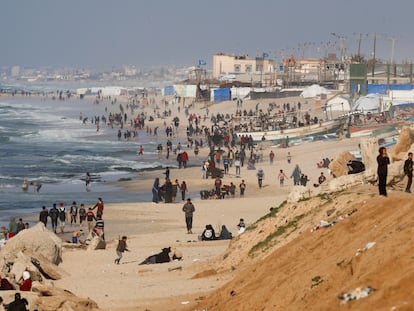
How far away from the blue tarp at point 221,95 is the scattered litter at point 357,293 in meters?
84.0

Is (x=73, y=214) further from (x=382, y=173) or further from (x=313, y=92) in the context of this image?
(x=313, y=92)

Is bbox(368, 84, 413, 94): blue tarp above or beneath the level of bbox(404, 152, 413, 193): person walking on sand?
beneath

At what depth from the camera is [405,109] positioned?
173 feet

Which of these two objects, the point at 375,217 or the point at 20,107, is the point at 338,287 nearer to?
the point at 375,217

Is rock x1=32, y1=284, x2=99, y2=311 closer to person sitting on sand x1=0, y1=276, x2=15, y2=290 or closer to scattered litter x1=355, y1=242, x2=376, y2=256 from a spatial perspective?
person sitting on sand x1=0, y1=276, x2=15, y2=290

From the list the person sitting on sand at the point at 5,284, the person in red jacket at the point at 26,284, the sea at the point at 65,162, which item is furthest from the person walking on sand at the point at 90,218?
the person sitting on sand at the point at 5,284

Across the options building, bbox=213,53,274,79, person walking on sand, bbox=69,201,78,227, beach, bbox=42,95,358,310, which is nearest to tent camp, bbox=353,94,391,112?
beach, bbox=42,95,358,310

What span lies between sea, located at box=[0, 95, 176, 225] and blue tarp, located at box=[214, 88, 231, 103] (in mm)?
12046

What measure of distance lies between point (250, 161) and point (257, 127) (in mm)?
16146

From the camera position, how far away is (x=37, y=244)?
773 inches

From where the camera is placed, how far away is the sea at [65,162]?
36.8 metres

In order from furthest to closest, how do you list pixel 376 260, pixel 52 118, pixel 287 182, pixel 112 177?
pixel 52 118
pixel 112 177
pixel 287 182
pixel 376 260

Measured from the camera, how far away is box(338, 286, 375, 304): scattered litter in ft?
31.0

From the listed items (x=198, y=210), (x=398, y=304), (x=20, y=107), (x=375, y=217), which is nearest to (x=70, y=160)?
(x=198, y=210)
